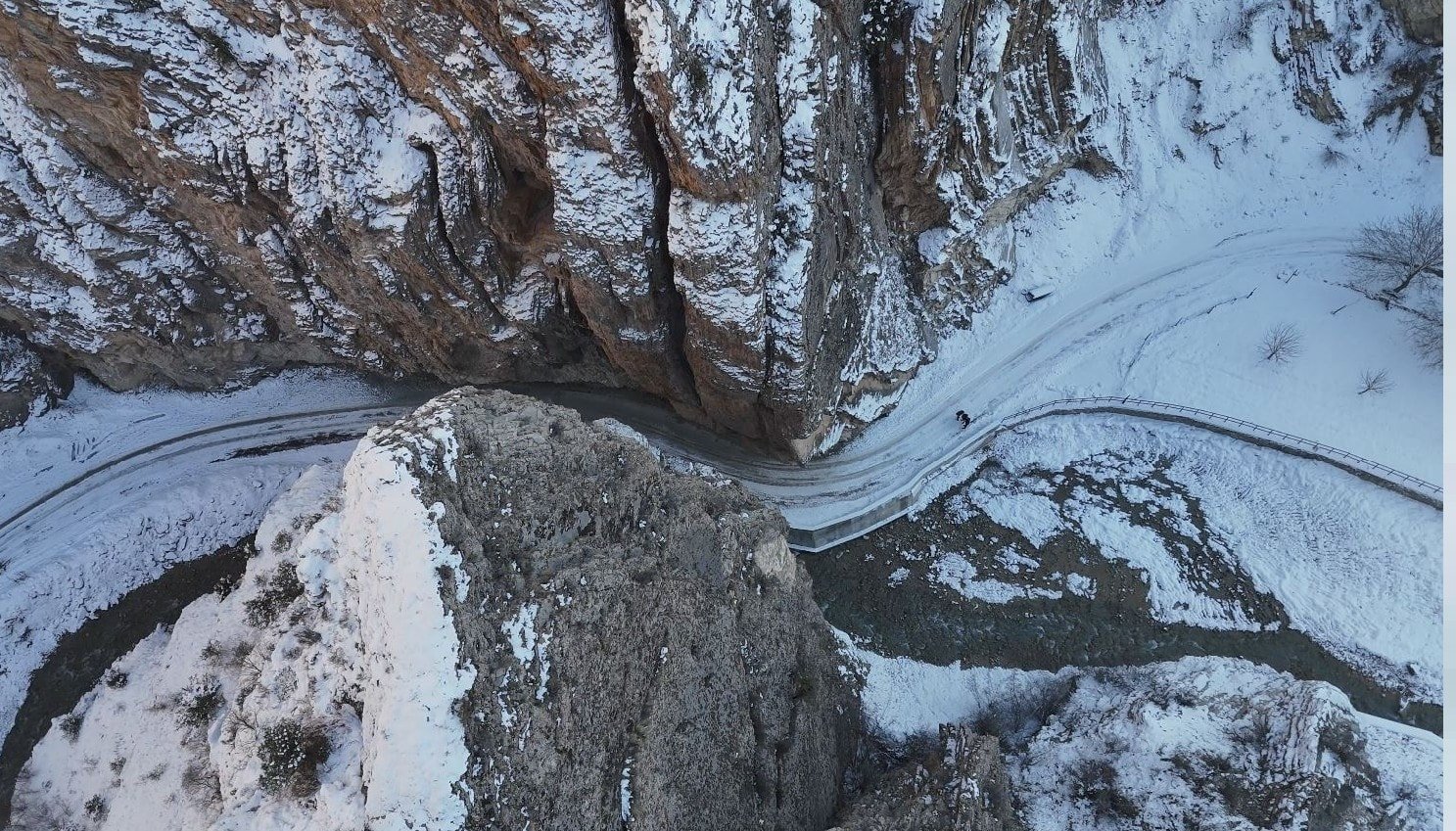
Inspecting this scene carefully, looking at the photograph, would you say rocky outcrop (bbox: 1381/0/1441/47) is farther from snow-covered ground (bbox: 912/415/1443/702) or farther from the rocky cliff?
snow-covered ground (bbox: 912/415/1443/702)

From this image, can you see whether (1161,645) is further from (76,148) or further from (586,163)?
(76,148)

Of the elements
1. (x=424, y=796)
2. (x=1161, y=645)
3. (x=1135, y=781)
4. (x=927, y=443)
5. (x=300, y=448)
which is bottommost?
(x=424, y=796)

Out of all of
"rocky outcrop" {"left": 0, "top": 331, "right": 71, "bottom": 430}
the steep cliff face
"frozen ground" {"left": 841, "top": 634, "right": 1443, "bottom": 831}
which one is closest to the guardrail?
the steep cliff face

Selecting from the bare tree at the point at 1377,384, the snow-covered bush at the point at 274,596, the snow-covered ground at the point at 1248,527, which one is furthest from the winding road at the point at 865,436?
the snow-covered bush at the point at 274,596

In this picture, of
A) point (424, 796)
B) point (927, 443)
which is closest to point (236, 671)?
point (424, 796)

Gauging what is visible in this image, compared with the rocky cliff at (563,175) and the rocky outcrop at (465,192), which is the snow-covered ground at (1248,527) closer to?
the rocky cliff at (563,175)

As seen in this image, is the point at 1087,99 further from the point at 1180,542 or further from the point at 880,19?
the point at 1180,542
